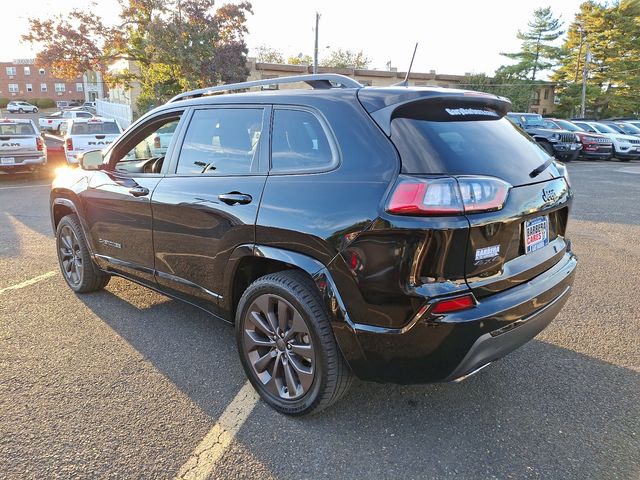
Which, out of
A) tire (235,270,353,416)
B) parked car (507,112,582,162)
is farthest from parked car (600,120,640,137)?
tire (235,270,353,416)

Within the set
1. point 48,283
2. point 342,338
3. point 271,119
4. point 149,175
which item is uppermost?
point 271,119

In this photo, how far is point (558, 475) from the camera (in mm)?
2311

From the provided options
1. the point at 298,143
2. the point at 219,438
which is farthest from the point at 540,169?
the point at 219,438

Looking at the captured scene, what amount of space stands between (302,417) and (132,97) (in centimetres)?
4169

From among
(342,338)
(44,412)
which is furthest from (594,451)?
(44,412)

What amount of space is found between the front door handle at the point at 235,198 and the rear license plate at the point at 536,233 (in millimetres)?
1530

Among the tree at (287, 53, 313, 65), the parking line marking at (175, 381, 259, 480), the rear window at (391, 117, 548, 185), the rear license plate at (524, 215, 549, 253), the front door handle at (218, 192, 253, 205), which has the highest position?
the tree at (287, 53, 313, 65)

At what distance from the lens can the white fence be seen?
2967 centimetres

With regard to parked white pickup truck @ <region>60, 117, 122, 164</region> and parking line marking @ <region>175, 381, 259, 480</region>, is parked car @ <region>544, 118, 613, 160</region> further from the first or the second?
parking line marking @ <region>175, 381, 259, 480</region>

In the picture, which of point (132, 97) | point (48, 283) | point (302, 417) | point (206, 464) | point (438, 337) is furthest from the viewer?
point (132, 97)

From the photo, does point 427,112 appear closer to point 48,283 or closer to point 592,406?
point 592,406

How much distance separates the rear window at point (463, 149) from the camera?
90.4 inches

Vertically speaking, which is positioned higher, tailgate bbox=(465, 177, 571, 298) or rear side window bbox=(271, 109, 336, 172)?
rear side window bbox=(271, 109, 336, 172)

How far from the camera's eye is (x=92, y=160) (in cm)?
438
